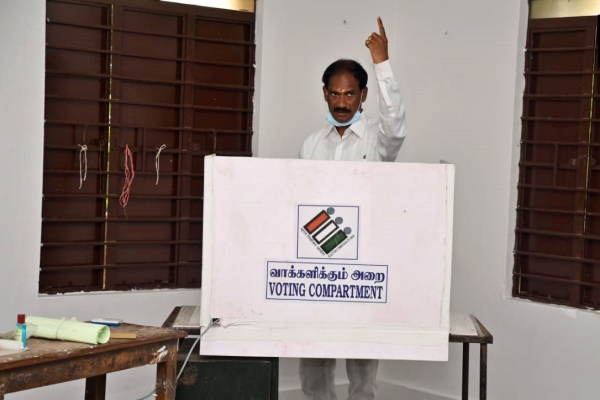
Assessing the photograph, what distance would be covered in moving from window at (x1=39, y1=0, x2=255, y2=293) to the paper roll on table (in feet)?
4.63

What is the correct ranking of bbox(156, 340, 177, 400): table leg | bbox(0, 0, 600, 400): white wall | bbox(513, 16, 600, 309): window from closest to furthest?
1. bbox(156, 340, 177, 400): table leg
2. bbox(0, 0, 600, 400): white wall
3. bbox(513, 16, 600, 309): window

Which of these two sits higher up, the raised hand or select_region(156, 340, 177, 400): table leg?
the raised hand

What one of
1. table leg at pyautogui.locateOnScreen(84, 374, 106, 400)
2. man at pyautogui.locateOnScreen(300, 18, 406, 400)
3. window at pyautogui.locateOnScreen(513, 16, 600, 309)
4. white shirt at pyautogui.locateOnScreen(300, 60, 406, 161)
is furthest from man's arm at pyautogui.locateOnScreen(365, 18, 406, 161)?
table leg at pyautogui.locateOnScreen(84, 374, 106, 400)

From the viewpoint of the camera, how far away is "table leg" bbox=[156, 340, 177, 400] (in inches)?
108

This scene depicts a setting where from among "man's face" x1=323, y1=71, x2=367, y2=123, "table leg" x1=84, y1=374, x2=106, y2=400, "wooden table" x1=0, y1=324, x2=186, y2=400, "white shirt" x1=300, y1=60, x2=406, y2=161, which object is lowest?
"table leg" x1=84, y1=374, x2=106, y2=400

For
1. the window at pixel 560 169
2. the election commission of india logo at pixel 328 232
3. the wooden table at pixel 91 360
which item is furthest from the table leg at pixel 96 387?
the window at pixel 560 169

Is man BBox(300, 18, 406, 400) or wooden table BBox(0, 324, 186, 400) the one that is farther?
man BBox(300, 18, 406, 400)

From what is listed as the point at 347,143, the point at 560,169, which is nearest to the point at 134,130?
the point at 347,143

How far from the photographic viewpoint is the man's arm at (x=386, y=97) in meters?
3.04

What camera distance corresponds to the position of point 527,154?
4152mm

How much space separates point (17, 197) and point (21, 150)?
20 cm

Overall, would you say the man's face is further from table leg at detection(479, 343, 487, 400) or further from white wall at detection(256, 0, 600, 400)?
table leg at detection(479, 343, 487, 400)

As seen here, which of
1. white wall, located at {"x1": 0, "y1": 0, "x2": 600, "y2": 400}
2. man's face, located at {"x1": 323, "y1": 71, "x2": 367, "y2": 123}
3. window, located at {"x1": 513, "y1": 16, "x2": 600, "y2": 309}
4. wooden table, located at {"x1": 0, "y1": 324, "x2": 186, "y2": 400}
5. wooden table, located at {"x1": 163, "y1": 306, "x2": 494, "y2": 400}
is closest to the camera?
wooden table, located at {"x1": 0, "y1": 324, "x2": 186, "y2": 400}

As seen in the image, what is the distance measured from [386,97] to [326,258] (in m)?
0.66
